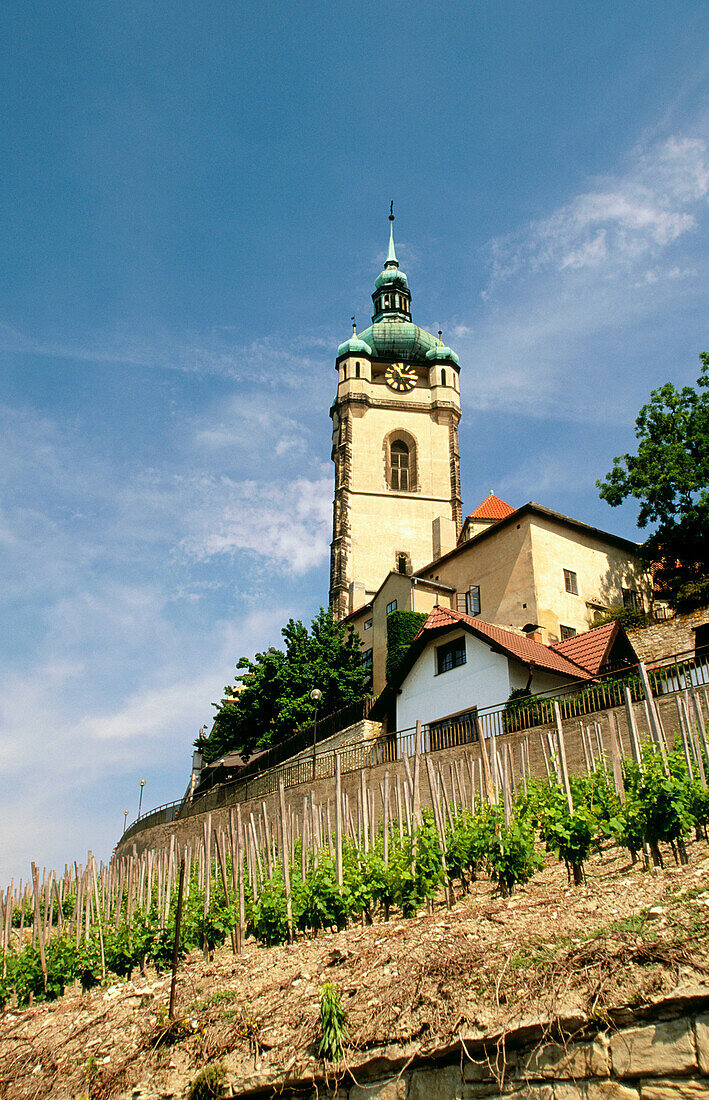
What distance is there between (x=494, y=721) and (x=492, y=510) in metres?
27.1

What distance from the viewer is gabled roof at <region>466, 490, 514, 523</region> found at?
46.6 meters

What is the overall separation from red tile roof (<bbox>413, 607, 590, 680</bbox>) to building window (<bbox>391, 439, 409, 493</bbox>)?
1217 inches

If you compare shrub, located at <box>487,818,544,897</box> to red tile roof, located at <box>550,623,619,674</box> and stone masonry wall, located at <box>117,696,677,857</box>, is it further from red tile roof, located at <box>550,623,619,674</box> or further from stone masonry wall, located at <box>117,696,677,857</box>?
red tile roof, located at <box>550,623,619,674</box>

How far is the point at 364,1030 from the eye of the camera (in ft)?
23.3

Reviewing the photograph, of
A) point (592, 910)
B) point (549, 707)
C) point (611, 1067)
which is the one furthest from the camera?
point (549, 707)

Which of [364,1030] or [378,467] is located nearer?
[364,1030]

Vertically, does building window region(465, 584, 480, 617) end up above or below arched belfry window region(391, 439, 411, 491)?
below

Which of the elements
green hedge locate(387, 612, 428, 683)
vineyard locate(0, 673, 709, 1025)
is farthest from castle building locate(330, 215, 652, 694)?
vineyard locate(0, 673, 709, 1025)

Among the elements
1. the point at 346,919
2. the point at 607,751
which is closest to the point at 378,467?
the point at 607,751

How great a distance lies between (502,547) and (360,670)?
997cm

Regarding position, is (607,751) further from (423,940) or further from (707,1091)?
(707,1091)

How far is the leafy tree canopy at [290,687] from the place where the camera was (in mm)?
36906

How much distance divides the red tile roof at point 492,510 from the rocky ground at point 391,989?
37207 millimetres

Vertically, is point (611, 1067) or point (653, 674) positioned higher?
point (653, 674)
